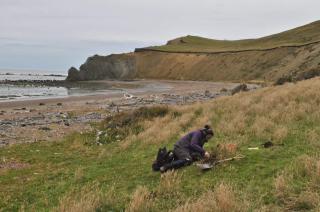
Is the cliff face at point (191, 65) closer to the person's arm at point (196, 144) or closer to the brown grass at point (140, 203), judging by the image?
the person's arm at point (196, 144)

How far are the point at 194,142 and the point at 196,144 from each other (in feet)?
0.24

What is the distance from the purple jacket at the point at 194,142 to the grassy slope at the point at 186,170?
0.63m

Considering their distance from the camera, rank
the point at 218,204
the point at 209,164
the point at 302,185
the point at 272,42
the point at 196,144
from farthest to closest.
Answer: the point at 272,42
the point at 196,144
the point at 209,164
the point at 302,185
the point at 218,204

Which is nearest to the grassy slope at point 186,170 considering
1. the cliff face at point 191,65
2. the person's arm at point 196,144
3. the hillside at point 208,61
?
the person's arm at point 196,144

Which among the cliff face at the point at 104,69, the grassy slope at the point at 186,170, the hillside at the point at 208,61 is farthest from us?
the cliff face at the point at 104,69

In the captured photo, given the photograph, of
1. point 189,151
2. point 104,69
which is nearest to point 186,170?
point 189,151

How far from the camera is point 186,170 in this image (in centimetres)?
1123

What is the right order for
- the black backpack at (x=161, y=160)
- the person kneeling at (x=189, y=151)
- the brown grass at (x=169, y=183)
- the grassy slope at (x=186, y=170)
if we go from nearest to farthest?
the grassy slope at (x=186, y=170), the brown grass at (x=169, y=183), the person kneeling at (x=189, y=151), the black backpack at (x=161, y=160)

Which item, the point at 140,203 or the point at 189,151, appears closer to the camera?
the point at 140,203

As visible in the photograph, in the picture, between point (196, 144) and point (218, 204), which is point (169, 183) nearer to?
point (196, 144)

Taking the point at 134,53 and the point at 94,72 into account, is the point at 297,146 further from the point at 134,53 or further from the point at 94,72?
the point at 134,53

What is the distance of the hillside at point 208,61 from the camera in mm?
92312

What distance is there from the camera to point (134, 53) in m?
141

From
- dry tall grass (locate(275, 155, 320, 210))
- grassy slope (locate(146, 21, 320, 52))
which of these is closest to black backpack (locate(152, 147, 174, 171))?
dry tall grass (locate(275, 155, 320, 210))
